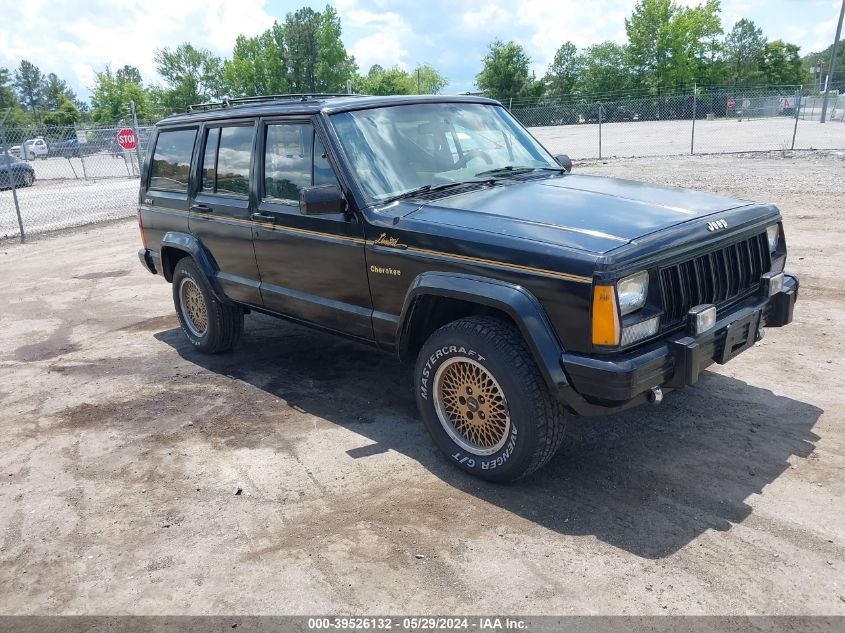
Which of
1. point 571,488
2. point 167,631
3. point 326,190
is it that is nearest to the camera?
point 167,631

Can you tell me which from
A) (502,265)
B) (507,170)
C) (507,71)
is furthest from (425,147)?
(507,71)

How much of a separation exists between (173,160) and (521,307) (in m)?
4.07

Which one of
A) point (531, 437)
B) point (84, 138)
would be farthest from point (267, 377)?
point (84, 138)

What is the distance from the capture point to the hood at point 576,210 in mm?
3398

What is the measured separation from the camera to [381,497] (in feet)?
12.4

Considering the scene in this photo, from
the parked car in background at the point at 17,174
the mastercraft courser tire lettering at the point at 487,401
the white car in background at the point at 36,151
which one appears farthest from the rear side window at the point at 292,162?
the white car in background at the point at 36,151

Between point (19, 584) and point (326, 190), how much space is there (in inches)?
100

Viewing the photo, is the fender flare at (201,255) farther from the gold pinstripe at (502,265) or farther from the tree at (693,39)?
the tree at (693,39)

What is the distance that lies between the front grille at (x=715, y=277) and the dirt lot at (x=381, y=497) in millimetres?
927

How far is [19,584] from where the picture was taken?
3.27 m

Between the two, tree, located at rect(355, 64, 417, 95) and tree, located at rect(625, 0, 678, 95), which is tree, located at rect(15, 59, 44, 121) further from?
tree, located at rect(625, 0, 678, 95)

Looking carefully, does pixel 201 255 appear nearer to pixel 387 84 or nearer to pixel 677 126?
pixel 677 126

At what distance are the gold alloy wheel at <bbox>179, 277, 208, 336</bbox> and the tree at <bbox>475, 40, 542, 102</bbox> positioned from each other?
5749cm

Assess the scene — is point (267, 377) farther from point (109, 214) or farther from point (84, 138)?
point (84, 138)
